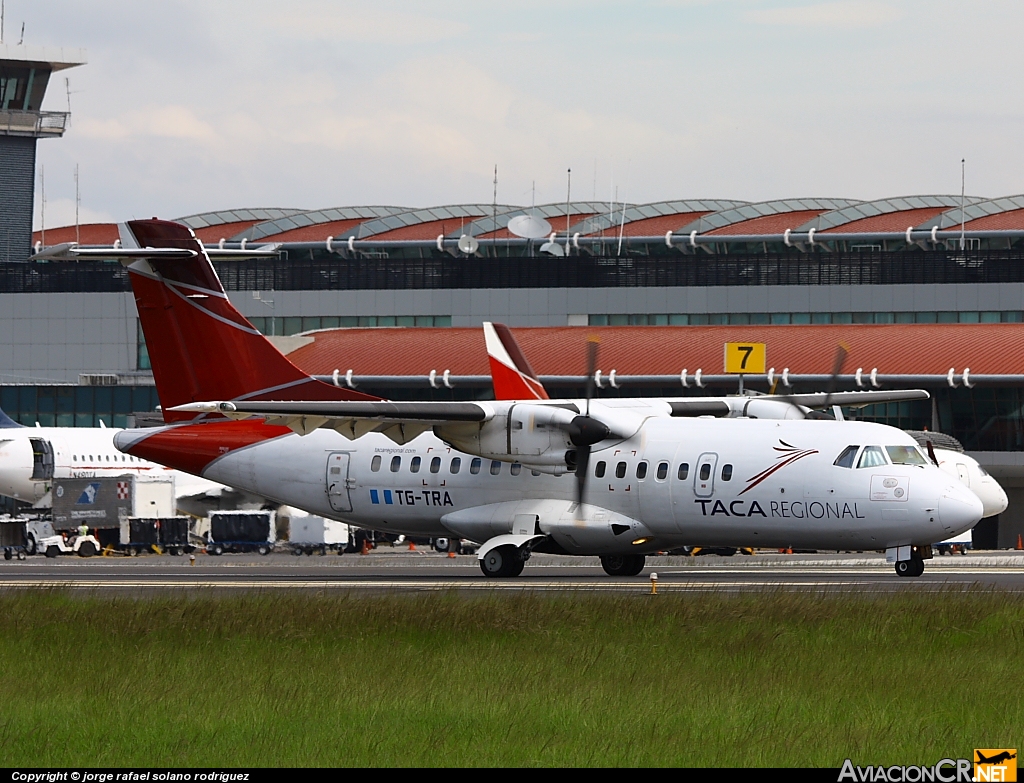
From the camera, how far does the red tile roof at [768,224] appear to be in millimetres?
87125

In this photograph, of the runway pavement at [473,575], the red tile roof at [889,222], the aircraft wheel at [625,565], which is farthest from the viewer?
the red tile roof at [889,222]

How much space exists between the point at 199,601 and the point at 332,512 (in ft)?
33.5

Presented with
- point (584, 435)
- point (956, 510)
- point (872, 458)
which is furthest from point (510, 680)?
point (872, 458)

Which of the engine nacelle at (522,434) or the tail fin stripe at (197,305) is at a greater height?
the tail fin stripe at (197,305)

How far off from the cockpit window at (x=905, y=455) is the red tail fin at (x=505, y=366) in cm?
958

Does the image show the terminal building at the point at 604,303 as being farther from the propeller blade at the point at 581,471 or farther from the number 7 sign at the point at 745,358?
the propeller blade at the point at 581,471

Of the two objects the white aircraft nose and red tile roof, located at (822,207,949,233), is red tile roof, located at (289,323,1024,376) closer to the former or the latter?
red tile roof, located at (822,207,949,233)

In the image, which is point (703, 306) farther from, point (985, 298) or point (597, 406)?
point (597, 406)

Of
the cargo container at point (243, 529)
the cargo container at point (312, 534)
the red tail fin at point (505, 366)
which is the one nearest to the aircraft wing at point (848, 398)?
the red tail fin at point (505, 366)

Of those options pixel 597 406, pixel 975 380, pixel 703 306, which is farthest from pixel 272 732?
pixel 703 306

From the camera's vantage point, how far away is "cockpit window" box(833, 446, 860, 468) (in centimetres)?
2972

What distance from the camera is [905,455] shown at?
29.9 m

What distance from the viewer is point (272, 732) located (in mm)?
13312

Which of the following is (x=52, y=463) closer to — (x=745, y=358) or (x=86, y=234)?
(x=745, y=358)
